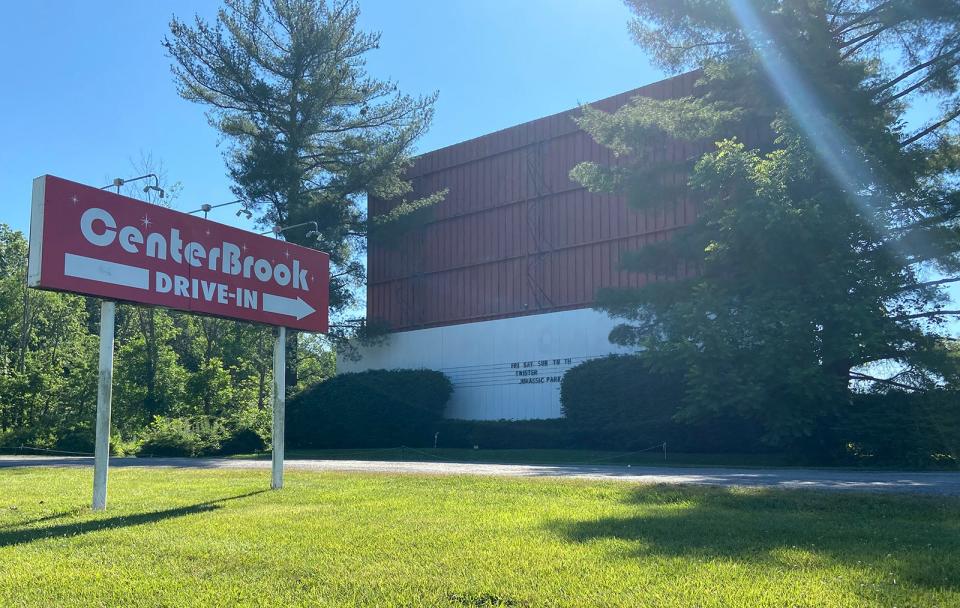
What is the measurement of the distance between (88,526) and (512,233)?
26.9 m

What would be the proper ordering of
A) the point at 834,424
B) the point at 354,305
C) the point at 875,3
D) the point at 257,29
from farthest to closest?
the point at 354,305 < the point at 257,29 < the point at 875,3 < the point at 834,424

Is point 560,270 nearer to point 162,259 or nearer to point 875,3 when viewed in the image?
point 875,3

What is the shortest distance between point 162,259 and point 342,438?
72.7 feet

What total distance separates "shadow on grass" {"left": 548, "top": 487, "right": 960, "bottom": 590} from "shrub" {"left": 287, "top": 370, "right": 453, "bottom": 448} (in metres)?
22.3

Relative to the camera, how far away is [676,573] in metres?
5.53

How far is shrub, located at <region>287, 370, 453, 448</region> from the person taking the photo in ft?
104

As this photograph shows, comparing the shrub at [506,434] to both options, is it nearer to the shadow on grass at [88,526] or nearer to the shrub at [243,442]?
the shrub at [243,442]

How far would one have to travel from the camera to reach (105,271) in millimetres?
10078

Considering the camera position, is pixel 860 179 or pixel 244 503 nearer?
pixel 244 503

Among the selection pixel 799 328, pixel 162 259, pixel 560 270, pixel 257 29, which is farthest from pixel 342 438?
pixel 162 259

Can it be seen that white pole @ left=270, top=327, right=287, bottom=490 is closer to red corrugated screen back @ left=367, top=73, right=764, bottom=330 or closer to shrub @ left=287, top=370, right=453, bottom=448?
red corrugated screen back @ left=367, top=73, right=764, bottom=330

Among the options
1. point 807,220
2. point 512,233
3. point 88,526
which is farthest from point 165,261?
point 512,233

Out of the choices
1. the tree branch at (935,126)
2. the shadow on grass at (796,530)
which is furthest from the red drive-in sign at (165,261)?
the tree branch at (935,126)

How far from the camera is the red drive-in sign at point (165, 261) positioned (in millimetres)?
9602
